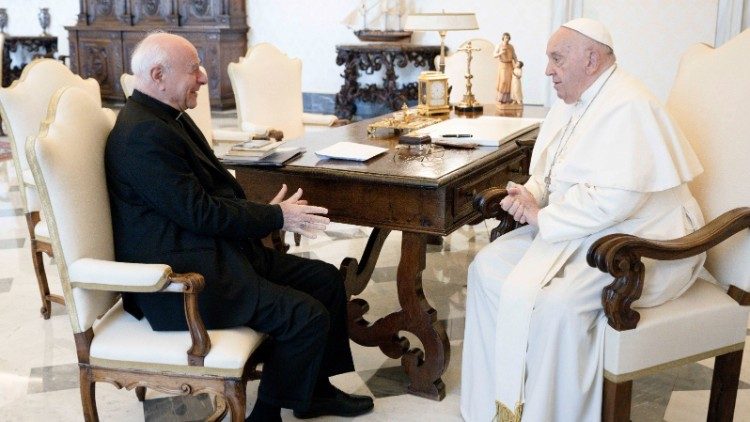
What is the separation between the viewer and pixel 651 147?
259 cm

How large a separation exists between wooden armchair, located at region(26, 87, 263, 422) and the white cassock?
806mm

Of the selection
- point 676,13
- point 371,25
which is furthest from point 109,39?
point 676,13

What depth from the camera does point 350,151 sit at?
318 centimetres

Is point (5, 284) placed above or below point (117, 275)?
below

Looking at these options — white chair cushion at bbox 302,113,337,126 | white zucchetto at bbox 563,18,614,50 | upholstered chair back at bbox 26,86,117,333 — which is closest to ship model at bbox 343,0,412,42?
white chair cushion at bbox 302,113,337,126

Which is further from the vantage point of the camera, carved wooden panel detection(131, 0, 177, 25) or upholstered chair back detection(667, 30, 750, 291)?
carved wooden panel detection(131, 0, 177, 25)

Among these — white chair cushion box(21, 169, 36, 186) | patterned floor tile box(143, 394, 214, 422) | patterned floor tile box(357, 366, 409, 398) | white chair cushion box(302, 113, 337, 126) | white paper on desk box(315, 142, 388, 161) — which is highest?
white paper on desk box(315, 142, 388, 161)

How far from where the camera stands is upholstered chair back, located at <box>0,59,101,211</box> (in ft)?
Result: 12.5

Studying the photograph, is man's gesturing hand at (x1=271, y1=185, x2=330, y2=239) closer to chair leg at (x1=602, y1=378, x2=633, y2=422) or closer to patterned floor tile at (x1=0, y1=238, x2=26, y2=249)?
chair leg at (x1=602, y1=378, x2=633, y2=422)

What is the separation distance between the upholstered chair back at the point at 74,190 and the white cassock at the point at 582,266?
4.11ft

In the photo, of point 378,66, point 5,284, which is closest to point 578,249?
point 5,284

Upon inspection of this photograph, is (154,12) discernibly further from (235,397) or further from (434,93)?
(235,397)

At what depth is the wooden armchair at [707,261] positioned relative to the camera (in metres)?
2.39

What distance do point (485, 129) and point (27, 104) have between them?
7.03 ft
